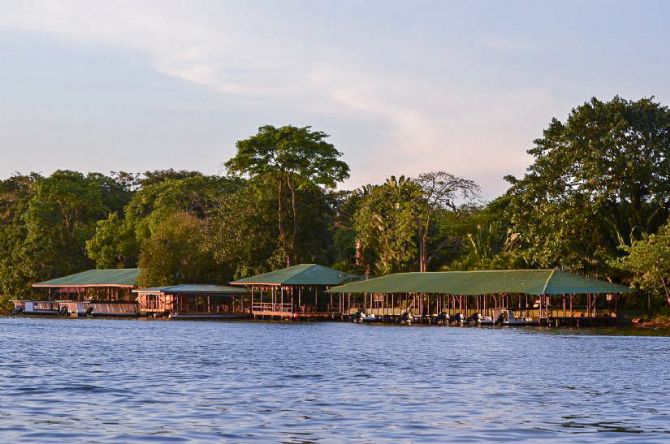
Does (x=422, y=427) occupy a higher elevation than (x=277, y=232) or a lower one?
lower

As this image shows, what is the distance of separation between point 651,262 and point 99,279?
60.5 metres

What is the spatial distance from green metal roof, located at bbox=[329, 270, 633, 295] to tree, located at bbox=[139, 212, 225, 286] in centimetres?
2352

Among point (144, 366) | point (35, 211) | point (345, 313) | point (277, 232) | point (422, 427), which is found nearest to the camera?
point (422, 427)

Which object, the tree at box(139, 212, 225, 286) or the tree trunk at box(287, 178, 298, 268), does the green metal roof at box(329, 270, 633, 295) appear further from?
the tree at box(139, 212, 225, 286)

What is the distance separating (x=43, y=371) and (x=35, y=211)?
89455 mm

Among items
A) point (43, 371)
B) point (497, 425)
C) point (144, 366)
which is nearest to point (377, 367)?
point (144, 366)

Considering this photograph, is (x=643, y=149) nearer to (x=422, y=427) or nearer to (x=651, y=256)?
(x=651, y=256)

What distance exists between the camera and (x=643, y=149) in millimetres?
73438

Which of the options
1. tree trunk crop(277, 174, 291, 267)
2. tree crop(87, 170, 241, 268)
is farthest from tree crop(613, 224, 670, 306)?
tree crop(87, 170, 241, 268)

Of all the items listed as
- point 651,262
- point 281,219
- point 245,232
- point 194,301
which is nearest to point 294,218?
point 281,219

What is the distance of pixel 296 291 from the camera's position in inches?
3841

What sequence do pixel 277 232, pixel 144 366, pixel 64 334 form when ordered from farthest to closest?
Result: pixel 277 232, pixel 64 334, pixel 144 366

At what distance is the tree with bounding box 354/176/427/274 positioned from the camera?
297ft

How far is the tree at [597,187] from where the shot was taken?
2862 inches
